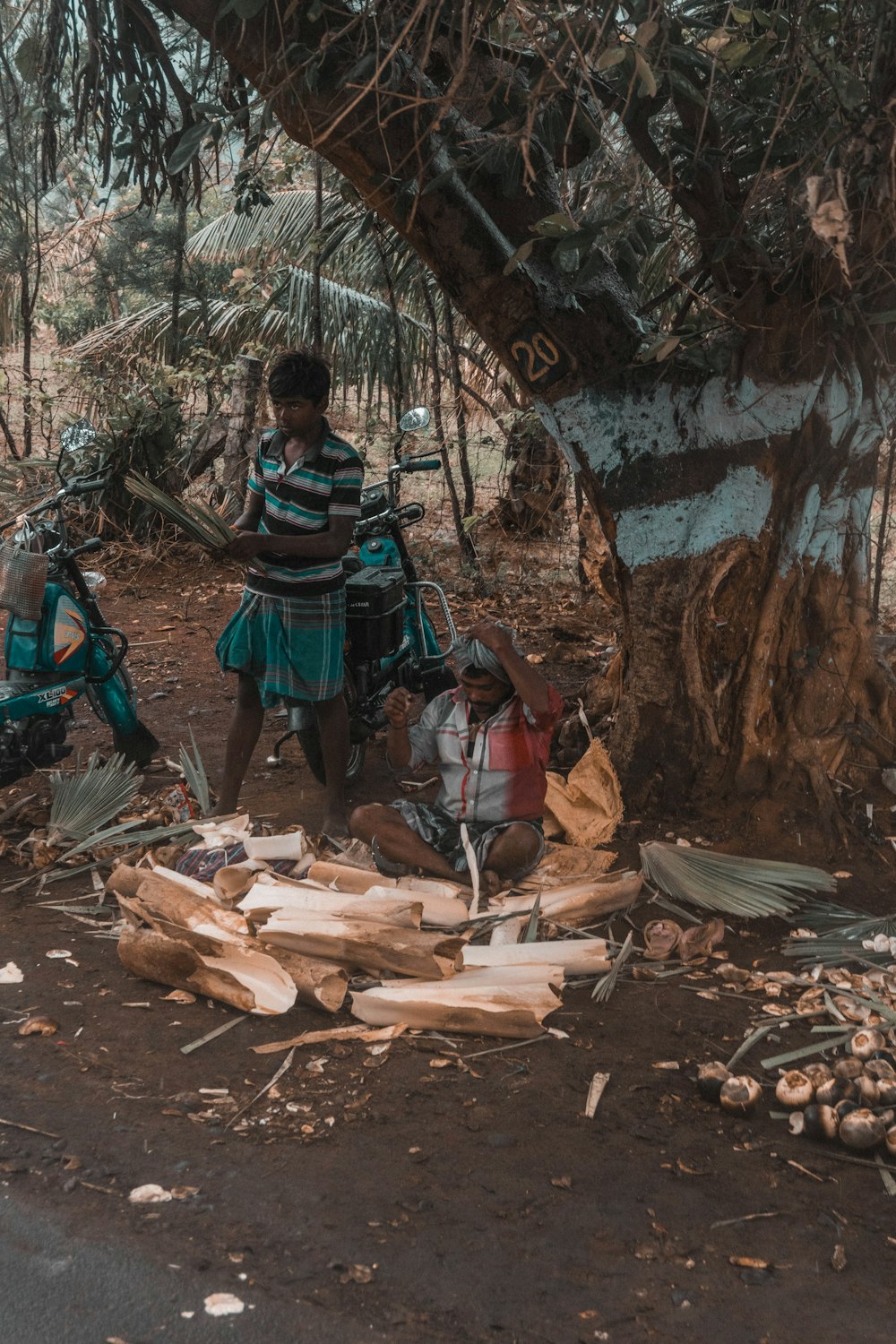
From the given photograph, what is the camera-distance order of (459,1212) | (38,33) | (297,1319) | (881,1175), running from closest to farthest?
(297,1319), (459,1212), (881,1175), (38,33)

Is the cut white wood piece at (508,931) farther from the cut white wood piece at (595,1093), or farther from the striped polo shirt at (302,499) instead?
the striped polo shirt at (302,499)

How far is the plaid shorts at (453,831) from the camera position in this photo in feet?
12.9

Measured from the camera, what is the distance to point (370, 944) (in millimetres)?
3334

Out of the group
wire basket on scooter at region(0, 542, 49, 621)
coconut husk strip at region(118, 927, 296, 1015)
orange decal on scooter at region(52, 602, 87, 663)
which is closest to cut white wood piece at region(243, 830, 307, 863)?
coconut husk strip at region(118, 927, 296, 1015)

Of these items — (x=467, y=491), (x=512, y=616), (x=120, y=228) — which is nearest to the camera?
(x=512, y=616)

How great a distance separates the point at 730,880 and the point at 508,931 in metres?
0.82

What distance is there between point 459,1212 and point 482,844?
163 cm

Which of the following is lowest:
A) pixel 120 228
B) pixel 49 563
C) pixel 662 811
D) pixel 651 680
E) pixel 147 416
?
pixel 662 811

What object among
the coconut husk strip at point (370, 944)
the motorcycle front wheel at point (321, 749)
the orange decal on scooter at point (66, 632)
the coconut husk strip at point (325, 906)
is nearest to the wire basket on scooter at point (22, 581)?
the orange decal on scooter at point (66, 632)

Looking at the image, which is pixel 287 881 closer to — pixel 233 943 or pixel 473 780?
pixel 233 943

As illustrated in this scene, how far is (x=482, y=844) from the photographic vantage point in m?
3.94

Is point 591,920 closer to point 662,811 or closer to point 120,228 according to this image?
point 662,811

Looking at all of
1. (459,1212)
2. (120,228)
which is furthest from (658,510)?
(120,228)

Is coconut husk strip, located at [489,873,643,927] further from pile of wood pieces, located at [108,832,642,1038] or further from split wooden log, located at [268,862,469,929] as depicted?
split wooden log, located at [268,862,469,929]
